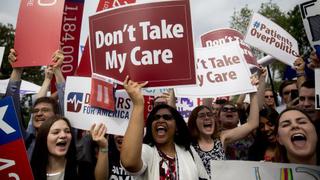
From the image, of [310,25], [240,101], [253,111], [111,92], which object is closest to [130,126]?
[111,92]

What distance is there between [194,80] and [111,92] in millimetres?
826

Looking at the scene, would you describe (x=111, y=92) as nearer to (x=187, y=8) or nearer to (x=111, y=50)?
(x=111, y=50)

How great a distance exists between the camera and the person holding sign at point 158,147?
106 inches

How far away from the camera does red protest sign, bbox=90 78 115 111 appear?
11.5ft

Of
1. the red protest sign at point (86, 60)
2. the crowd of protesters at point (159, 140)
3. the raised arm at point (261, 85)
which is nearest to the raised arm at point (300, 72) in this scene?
the crowd of protesters at point (159, 140)

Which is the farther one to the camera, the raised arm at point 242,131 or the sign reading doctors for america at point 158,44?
the raised arm at point 242,131

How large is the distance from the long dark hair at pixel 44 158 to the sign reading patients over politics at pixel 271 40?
3.22m

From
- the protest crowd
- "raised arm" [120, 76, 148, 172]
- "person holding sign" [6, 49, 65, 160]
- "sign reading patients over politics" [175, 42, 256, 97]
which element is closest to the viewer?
"raised arm" [120, 76, 148, 172]

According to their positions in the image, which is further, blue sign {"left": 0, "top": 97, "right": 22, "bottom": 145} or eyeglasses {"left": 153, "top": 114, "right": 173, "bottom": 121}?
eyeglasses {"left": 153, "top": 114, "right": 173, "bottom": 121}

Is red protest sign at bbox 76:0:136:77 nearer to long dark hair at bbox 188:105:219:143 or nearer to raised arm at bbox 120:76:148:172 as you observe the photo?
long dark hair at bbox 188:105:219:143

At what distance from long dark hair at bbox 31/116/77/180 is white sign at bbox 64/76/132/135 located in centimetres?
40

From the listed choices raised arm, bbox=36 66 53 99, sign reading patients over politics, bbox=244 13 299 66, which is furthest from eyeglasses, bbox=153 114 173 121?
sign reading patients over politics, bbox=244 13 299 66

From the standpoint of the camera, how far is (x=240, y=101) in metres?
6.32

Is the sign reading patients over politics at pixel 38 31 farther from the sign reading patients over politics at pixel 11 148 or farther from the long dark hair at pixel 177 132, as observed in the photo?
the long dark hair at pixel 177 132
